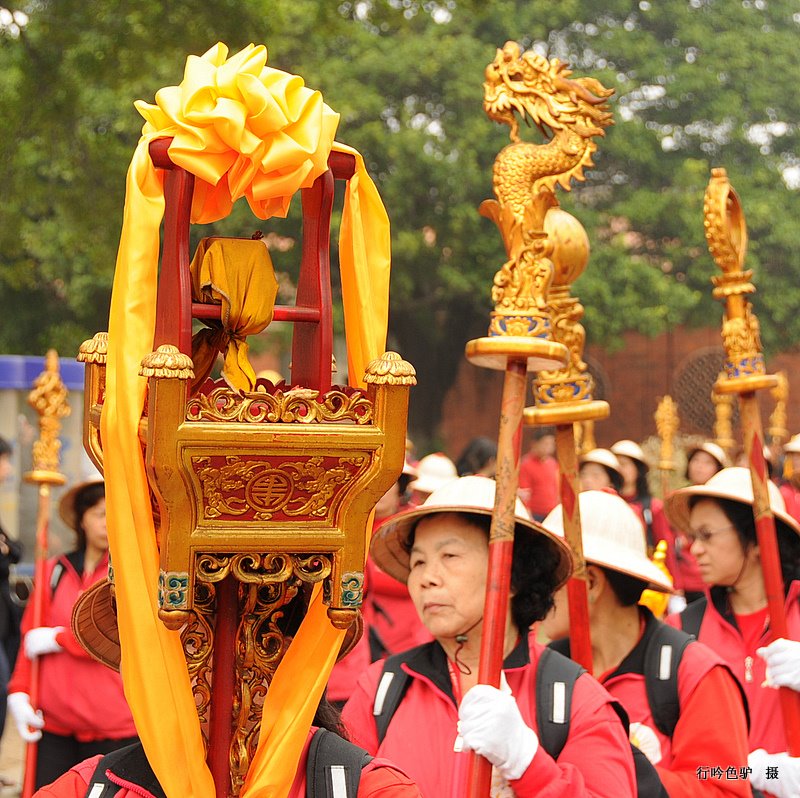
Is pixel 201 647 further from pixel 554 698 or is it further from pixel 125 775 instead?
pixel 554 698

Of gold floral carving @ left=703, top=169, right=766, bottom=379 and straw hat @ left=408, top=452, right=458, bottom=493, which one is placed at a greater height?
gold floral carving @ left=703, top=169, right=766, bottom=379

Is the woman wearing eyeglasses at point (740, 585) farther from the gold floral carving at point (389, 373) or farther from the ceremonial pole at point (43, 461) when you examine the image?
the gold floral carving at point (389, 373)

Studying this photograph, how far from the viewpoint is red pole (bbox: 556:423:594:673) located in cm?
390

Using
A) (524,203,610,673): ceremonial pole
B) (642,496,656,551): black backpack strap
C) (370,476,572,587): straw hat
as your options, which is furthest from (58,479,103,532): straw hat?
(642,496,656,551): black backpack strap

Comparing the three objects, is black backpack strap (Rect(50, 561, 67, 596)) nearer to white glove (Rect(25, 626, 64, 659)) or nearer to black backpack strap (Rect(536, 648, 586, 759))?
white glove (Rect(25, 626, 64, 659))

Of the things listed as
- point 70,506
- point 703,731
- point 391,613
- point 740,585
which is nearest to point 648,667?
point 703,731

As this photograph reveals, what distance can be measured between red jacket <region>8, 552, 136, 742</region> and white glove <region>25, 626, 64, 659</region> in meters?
0.03

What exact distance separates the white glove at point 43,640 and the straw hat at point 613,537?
A: 227 cm

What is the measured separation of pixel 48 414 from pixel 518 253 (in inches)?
120

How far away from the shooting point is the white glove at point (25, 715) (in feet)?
18.0

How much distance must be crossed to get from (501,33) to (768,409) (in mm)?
9421

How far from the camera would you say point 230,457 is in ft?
6.37

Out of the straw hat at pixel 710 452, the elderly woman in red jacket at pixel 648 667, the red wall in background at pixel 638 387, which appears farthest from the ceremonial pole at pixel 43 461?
the red wall in background at pixel 638 387

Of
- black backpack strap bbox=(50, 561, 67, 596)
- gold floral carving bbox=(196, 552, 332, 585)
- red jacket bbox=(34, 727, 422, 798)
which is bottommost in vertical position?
black backpack strap bbox=(50, 561, 67, 596)
